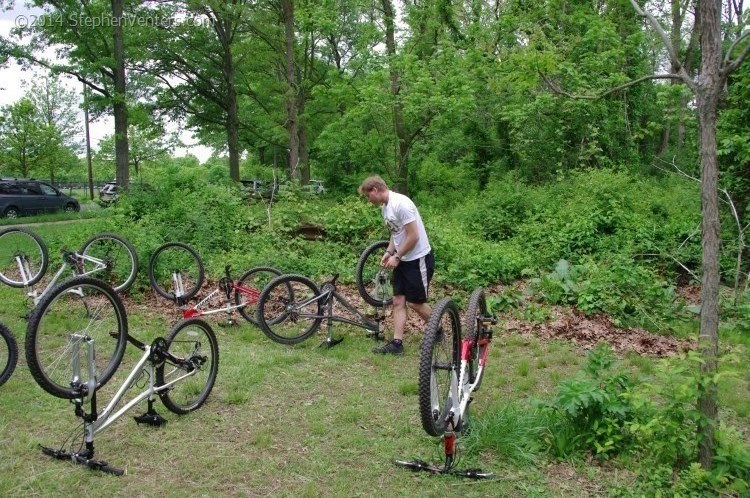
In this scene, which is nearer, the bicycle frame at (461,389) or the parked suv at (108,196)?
the bicycle frame at (461,389)

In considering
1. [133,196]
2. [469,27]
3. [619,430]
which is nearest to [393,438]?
[619,430]

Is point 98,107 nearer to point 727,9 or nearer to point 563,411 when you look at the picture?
point 563,411

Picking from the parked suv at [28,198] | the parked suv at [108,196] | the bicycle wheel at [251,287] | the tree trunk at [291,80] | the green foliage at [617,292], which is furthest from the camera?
the parked suv at [28,198]

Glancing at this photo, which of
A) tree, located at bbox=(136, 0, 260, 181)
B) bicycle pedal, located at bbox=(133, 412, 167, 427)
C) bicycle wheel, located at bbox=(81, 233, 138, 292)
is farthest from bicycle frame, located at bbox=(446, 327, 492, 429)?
tree, located at bbox=(136, 0, 260, 181)

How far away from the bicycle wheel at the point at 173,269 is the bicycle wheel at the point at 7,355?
123 inches

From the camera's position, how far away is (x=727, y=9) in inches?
750

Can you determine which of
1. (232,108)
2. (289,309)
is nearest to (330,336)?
(289,309)

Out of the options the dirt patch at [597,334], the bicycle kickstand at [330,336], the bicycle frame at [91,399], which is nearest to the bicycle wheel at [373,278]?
the bicycle kickstand at [330,336]

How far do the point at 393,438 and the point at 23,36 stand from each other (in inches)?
756

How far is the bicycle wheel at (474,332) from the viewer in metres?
4.12

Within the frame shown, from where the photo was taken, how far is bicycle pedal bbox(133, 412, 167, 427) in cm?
432

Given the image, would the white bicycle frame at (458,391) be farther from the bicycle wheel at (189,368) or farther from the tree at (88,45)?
the tree at (88,45)

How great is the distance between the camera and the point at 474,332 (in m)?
4.19

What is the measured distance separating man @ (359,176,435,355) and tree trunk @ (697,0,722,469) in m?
2.73
